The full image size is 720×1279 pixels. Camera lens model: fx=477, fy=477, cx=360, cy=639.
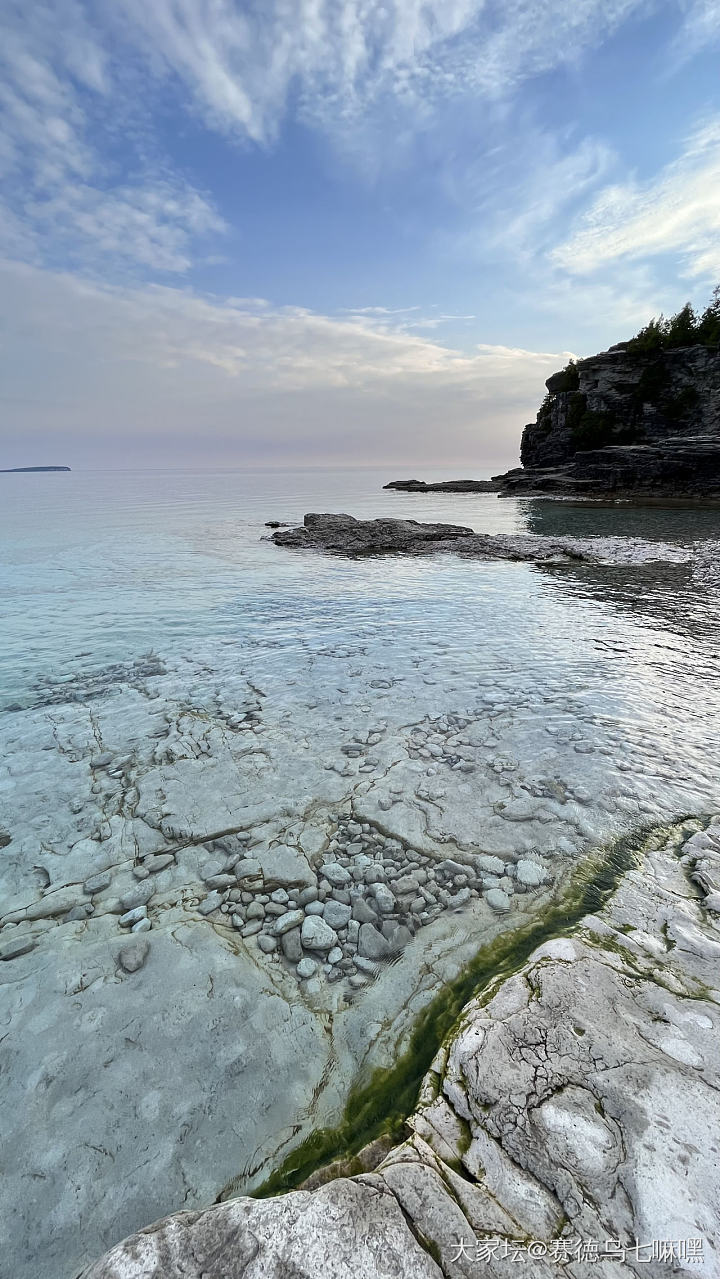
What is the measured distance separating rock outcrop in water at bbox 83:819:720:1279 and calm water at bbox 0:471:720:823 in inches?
137

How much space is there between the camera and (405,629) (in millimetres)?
12156

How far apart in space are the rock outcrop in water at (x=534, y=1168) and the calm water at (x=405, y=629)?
11.4ft

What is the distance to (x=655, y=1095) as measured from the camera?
97.7 inches

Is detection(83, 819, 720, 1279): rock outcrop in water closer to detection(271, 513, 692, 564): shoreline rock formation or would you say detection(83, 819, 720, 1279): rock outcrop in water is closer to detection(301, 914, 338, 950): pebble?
detection(301, 914, 338, 950): pebble

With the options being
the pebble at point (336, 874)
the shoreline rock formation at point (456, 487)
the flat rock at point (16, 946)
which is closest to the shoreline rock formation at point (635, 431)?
the shoreline rock formation at point (456, 487)

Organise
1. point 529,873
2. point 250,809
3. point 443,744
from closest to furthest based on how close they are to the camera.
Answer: point 529,873 < point 250,809 < point 443,744

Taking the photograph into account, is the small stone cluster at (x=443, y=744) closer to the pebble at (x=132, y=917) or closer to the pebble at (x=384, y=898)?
the pebble at (x=384, y=898)

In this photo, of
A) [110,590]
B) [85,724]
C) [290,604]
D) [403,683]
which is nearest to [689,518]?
[290,604]

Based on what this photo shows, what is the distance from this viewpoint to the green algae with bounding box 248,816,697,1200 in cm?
263

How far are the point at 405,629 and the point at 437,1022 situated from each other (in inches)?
368

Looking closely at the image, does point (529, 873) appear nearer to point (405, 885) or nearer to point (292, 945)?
point (405, 885)

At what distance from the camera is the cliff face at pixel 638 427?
43.9 metres

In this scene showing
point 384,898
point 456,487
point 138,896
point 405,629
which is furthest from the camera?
point 456,487

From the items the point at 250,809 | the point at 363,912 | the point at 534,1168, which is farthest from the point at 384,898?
the point at 534,1168
